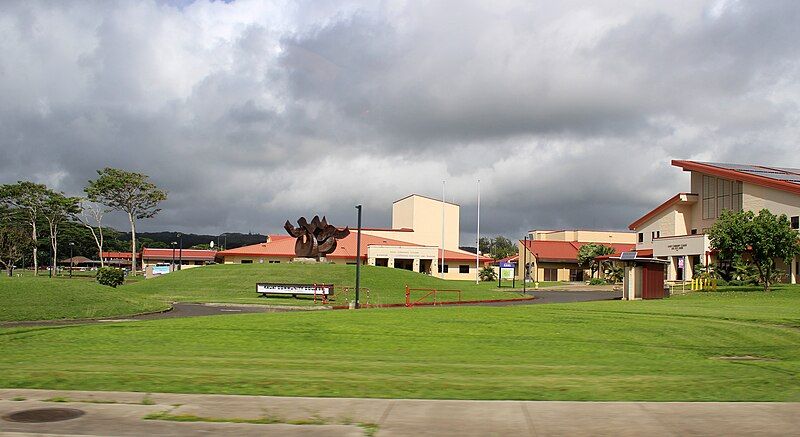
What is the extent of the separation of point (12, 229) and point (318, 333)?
8166 centimetres

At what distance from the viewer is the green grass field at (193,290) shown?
31.3 metres

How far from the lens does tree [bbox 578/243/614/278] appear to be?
9238 cm

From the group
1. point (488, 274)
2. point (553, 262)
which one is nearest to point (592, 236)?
point (553, 262)

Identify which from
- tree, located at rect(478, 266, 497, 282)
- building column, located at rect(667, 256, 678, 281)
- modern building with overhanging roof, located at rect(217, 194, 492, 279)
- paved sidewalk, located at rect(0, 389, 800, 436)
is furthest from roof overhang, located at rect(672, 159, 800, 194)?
paved sidewalk, located at rect(0, 389, 800, 436)

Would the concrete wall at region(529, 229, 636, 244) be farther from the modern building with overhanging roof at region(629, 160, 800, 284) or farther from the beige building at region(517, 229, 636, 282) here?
the modern building with overhanging roof at region(629, 160, 800, 284)

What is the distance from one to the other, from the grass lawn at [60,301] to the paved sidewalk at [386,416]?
73.4 ft

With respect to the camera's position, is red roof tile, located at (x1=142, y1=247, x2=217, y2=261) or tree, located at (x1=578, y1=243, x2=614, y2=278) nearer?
tree, located at (x1=578, y1=243, x2=614, y2=278)

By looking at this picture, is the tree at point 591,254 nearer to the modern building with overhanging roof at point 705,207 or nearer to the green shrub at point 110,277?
the modern building with overhanging roof at point 705,207

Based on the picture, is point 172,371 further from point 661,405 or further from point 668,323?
point 668,323

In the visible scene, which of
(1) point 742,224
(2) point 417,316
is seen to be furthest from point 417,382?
(1) point 742,224

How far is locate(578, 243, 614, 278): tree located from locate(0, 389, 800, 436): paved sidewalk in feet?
279

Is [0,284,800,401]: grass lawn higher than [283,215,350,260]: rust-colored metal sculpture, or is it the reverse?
[283,215,350,260]: rust-colored metal sculpture

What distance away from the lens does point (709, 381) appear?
11523 millimetres

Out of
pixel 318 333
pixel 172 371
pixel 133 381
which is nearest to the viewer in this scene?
pixel 133 381
